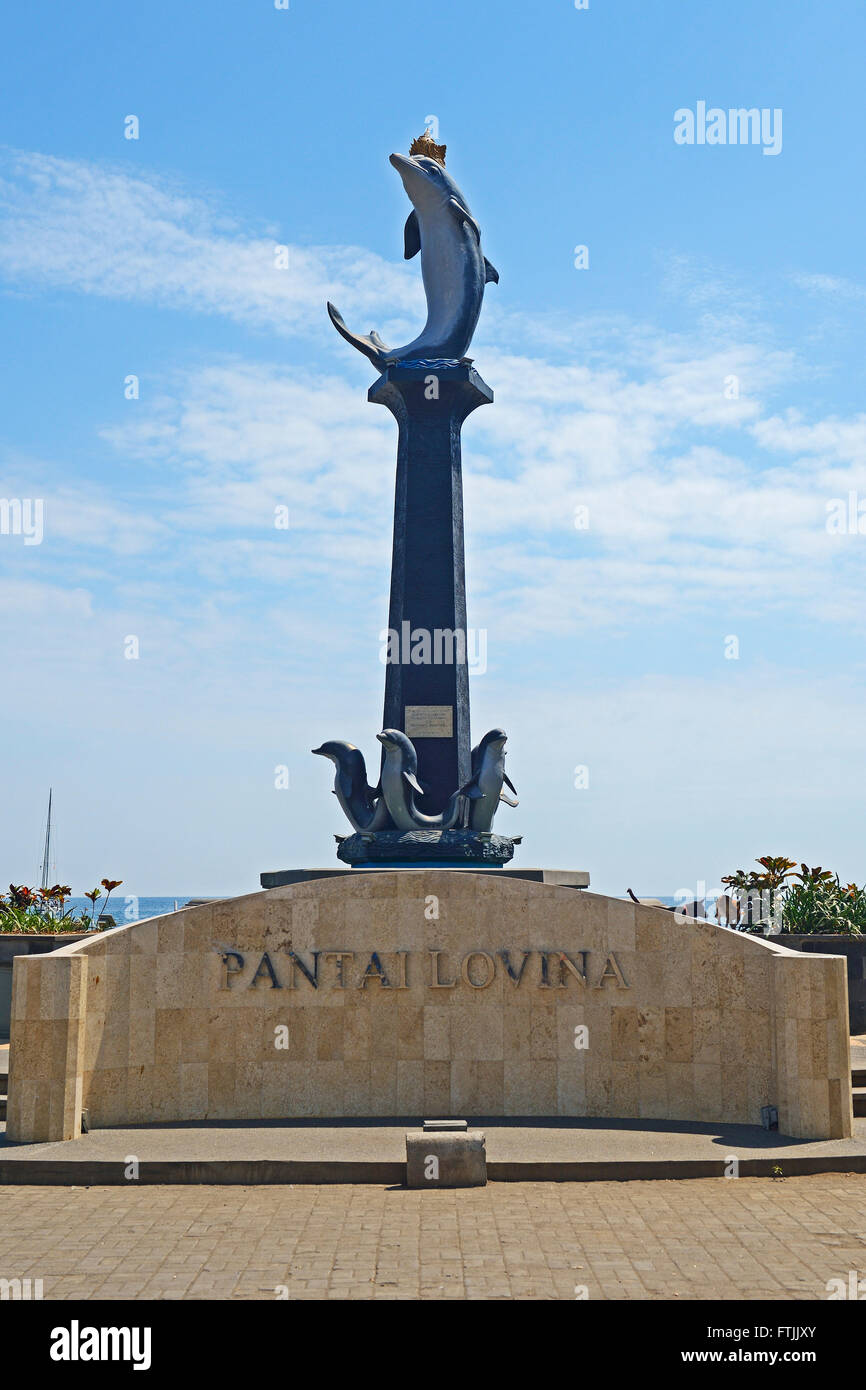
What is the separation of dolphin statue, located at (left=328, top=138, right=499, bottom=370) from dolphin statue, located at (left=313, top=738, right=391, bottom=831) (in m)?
6.38

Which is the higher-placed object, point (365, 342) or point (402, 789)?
point (365, 342)

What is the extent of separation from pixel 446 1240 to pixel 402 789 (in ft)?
34.5

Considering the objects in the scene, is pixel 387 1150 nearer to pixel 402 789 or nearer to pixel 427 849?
pixel 427 849

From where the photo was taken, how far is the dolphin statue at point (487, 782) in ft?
63.6

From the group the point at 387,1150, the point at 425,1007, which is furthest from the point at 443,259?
the point at 387,1150

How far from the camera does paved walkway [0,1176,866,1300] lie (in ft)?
25.9

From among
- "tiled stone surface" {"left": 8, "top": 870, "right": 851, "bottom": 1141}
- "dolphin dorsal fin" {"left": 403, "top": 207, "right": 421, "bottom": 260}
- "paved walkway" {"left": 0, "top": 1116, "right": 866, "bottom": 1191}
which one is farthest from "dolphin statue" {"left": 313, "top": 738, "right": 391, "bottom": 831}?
"dolphin dorsal fin" {"left": 403, "top": 207, "right": 421, "bottom": 260}

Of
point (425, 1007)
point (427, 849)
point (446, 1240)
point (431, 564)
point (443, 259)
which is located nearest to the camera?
point (446, 1240)

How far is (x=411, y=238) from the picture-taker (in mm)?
22094

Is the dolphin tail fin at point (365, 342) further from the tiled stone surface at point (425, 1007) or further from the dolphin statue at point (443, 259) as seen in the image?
the tiled stone surface at point (425, 1007)

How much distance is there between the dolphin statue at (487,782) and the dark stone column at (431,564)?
61 centimetres

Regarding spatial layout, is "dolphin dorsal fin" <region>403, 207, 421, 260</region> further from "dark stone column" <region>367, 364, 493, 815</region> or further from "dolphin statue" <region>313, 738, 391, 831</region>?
"dolphin statue" <region>313, 738, 391, 831</region>
